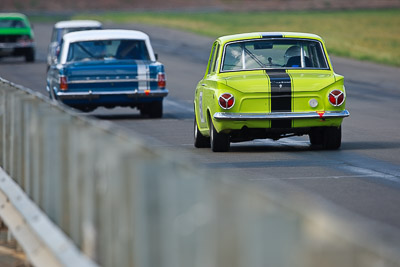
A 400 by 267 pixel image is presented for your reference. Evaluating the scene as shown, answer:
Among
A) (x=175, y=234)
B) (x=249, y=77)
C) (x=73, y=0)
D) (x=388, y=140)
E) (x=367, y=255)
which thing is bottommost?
(x=73, y=0)

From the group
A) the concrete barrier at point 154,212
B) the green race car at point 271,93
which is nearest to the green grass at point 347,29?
the green race car at point 271,93

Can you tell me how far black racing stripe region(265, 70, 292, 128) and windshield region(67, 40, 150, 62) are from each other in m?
7.45

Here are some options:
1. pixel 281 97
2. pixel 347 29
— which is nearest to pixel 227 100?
pixel 281 97

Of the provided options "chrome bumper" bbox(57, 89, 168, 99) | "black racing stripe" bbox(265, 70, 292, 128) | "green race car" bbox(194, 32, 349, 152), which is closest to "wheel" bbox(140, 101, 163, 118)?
"chrome bumper" bbox(57, 89, 168, 99)

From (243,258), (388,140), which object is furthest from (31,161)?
(388,140)

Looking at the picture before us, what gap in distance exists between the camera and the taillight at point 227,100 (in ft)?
45.1

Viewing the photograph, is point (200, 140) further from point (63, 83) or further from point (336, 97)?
point (63, 83)

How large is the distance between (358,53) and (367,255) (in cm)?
4152

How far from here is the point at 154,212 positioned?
4.70 m

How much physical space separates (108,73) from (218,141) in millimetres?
6108

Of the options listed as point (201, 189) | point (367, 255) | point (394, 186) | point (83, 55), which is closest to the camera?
point (367, 255)

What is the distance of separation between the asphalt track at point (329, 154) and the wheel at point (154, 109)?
0.17 m

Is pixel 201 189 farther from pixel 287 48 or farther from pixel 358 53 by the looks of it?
pixel 358 53

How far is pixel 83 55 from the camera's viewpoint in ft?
67.6
